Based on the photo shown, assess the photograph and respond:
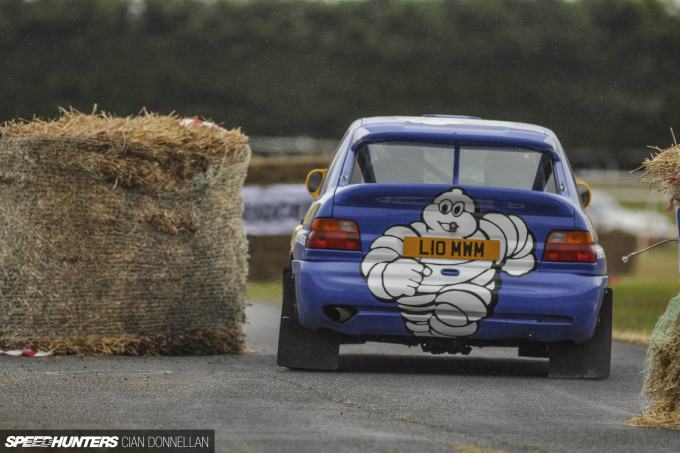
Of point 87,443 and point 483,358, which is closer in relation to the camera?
point 87,443

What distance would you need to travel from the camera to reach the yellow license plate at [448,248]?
23.9ft

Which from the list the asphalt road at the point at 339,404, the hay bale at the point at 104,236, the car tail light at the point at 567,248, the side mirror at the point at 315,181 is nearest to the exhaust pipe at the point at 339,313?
the asphalt road at the point at 339,404

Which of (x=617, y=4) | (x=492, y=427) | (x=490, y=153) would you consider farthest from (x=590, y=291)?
(x=617, y=4)

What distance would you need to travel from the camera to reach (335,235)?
24.0 ft

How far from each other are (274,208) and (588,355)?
555 inches

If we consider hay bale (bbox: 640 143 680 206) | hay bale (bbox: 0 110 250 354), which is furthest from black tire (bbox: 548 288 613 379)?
hay bale (bbox: 0 110 250 354)

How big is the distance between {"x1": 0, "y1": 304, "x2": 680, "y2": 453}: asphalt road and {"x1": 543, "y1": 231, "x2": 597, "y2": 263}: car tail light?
0.77 m

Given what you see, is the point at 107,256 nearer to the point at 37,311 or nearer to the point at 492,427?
the point at 37,311

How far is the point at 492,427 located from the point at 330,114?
50.0m

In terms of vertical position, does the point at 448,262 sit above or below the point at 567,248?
below

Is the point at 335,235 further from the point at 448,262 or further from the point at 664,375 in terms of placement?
the point at 664,375

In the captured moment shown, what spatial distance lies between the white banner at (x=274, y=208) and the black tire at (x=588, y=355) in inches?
Answer: 538

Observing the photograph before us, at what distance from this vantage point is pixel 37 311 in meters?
8.59

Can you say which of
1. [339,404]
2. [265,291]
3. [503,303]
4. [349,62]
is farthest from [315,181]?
[349,62]
